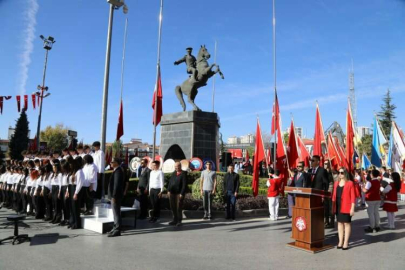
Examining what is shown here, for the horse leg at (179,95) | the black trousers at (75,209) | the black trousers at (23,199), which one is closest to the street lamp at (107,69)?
the black trousers at (75,209)

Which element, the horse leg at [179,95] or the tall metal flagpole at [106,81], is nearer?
the tall metal flagpole at [106,81]

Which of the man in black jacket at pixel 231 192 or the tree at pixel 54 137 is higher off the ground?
the tree at pixel 54 137

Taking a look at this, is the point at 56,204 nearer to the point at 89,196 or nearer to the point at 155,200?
the point at 89,196

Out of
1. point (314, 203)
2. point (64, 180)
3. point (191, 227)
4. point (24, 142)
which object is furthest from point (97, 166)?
point (24, 142)

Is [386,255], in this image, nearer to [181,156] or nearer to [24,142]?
[181,156]

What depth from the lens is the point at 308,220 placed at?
6.33 metres

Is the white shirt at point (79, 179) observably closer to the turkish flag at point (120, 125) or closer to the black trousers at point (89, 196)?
the black trousers at point (89, 196)

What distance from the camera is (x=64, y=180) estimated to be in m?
8.73

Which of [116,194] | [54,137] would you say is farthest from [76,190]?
[54,137]

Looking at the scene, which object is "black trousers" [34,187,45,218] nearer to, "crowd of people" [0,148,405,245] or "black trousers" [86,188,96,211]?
"crowd of people" [0,148,405,245]

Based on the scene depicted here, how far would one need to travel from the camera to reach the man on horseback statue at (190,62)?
1702 cm

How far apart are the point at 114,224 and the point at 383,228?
7.56 m

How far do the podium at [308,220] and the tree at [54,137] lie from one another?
212 ft

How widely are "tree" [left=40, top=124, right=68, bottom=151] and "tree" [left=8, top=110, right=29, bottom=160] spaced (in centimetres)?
1476
